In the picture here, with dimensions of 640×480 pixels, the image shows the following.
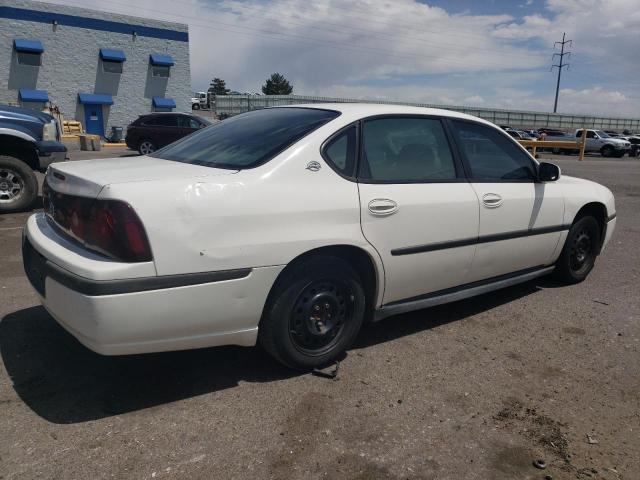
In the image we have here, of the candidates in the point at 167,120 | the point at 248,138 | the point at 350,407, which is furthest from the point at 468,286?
the point at 167,120

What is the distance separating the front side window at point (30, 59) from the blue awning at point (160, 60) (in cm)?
543

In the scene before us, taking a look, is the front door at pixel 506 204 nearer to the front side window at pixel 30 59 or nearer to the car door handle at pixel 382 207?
the car door handle at pixel 382 207

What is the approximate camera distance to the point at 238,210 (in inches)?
104

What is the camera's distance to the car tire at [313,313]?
290 centimetres

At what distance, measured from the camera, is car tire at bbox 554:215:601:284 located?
473 cm

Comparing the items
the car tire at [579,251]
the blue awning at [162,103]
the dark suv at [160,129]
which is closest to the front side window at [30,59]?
the blue awning at [162,103]

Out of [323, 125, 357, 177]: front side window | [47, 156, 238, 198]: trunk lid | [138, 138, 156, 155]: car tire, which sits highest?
[323, 125, 357, 177]: front side window

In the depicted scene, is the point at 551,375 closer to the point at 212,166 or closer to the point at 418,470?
the point at 418,470

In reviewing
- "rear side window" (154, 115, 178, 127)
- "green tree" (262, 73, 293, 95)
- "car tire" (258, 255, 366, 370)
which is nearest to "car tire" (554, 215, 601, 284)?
"car tire" (258, 255, 366, 370)

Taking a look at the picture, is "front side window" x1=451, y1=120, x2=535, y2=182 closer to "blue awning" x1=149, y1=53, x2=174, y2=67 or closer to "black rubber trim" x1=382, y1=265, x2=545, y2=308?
"black rubber trim" x1=382, y1=265, x2=545, y2=308

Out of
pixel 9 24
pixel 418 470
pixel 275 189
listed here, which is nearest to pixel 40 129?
pixel 275 189

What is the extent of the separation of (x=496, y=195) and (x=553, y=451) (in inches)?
74.6

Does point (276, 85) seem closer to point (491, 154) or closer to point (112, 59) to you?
point (112, 59)

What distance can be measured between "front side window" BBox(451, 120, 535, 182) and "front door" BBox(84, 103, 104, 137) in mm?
27706
